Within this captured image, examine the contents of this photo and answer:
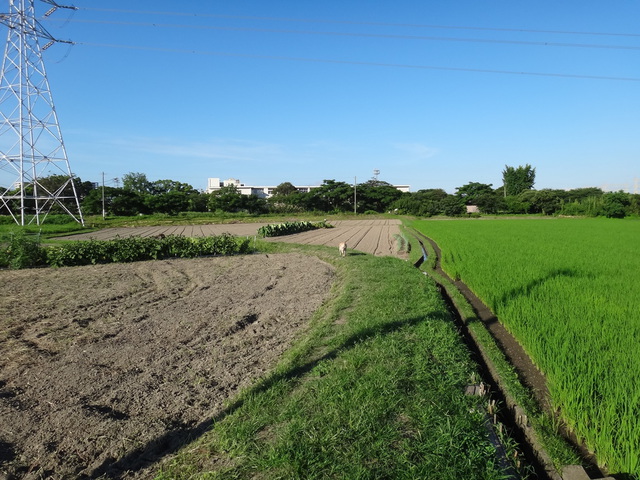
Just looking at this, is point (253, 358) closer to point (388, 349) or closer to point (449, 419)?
point (388, 349)

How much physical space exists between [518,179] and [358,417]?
8566 centimetres

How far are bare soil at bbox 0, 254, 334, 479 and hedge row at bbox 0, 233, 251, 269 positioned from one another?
8.49ft

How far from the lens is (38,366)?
180 inches

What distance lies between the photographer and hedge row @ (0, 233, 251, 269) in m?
12.2

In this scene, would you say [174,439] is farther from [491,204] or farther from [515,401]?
[491,204]

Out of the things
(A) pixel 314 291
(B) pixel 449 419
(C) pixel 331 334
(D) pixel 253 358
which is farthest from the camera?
(A) pixel 314 291

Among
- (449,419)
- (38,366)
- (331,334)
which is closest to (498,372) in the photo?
(449,419)

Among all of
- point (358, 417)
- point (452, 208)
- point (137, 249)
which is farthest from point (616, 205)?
point (358, 417)

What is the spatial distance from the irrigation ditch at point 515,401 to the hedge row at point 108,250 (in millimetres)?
10442

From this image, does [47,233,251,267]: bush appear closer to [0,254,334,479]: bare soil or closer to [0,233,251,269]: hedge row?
[0,233,251,269]: hedge row

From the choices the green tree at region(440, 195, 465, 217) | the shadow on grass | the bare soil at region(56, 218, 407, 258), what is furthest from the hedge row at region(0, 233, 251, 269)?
the green tree at region(440, 195, 465, 217)

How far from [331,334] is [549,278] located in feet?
17.5

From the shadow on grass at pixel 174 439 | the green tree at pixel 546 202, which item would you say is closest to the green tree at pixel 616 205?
the green tree at pixel 546 202

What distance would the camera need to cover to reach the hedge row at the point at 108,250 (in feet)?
40.2
